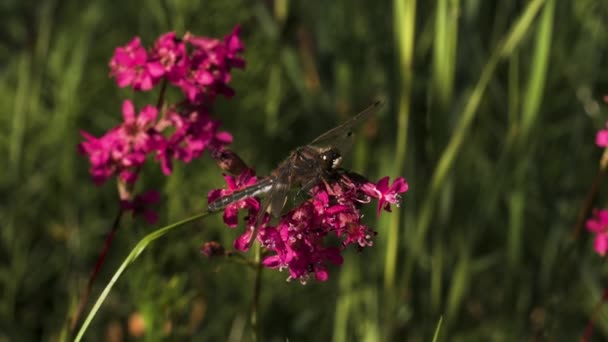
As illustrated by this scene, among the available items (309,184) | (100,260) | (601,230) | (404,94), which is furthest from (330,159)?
(601,230)

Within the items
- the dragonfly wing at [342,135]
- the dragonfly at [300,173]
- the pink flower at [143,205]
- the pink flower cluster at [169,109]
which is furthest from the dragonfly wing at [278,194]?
the pink flower at [143,205]

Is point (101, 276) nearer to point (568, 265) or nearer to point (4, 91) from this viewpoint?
point (4, 91)

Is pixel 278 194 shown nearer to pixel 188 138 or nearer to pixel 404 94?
pixel 188 138

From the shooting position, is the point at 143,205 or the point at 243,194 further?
the point at 143,205

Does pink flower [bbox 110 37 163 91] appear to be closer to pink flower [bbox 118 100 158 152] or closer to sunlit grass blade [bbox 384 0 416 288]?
pink flower [bbox 118 100 158 152]

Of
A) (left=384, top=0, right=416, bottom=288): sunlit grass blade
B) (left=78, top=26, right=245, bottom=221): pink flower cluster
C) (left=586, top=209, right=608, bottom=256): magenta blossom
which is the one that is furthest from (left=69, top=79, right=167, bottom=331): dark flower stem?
(left=586, top=209, right=608, bottom=256): magenta blossom

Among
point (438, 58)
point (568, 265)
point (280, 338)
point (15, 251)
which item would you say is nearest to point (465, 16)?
point (438, 58)
